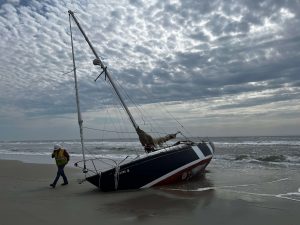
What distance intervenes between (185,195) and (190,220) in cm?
311

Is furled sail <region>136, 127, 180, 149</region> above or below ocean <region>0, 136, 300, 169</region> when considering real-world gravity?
above

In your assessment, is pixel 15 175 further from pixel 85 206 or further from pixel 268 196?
pixel 268 196

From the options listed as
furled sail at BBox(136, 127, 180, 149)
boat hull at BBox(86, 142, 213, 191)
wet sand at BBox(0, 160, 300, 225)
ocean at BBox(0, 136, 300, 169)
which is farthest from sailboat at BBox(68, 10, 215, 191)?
ocean at BBox(0, 136, 300, 169)

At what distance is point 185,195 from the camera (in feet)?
35.9

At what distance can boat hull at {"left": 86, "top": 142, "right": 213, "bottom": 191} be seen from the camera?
12047 millimetres

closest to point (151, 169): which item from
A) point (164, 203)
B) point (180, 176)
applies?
point (180, 176)

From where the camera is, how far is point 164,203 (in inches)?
385

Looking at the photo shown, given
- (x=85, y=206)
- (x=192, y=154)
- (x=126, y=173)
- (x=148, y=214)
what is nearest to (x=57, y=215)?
(x=85, y=206)

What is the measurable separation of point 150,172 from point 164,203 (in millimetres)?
2667

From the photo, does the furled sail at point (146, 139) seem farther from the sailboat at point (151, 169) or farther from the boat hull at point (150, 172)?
the boat hull at point (150, 172)

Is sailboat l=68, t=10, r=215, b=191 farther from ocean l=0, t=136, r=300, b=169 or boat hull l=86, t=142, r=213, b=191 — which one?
ocean l=0, t=136, r=300, b=169

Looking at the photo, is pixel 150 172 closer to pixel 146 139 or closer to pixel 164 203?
pixel 164 203

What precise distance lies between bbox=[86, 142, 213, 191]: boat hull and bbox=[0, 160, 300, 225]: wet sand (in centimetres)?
41

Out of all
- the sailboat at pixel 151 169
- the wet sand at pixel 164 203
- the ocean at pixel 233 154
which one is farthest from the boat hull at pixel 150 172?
the ocean at pixel 233 154
